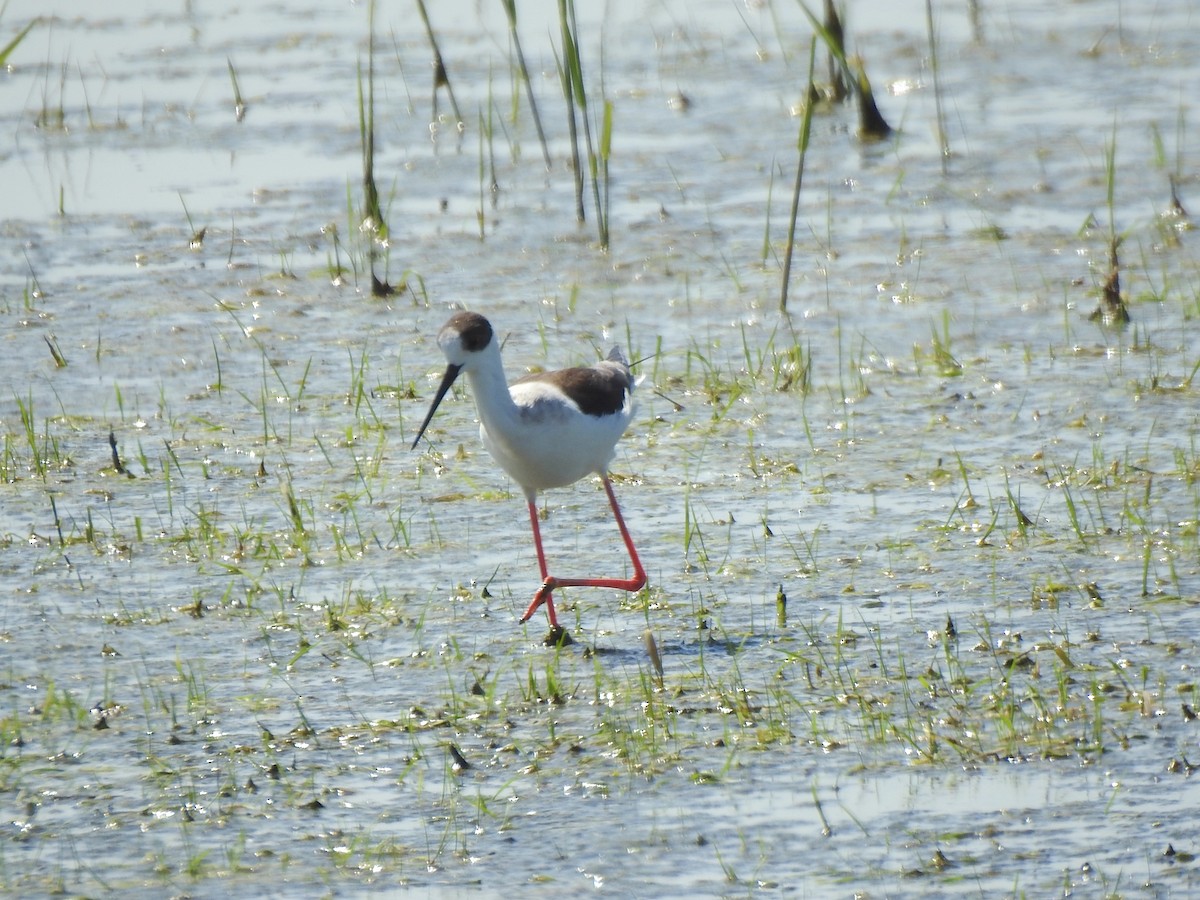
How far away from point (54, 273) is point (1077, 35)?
307 inches

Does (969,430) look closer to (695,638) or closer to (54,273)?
(695,638)

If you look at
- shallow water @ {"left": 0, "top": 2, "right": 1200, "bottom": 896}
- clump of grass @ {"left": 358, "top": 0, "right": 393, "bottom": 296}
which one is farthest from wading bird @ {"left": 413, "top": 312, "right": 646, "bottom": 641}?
clump of grass @ {"left": 358, "top": 0, "right": 393, "bottom": 296}

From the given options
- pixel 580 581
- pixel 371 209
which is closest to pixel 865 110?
pixel 371 209

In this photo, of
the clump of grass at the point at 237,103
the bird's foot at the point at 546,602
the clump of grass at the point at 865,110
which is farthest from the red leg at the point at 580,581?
the clump of grass at the point at 237,103

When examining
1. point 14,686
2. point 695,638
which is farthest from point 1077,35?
point 14,686

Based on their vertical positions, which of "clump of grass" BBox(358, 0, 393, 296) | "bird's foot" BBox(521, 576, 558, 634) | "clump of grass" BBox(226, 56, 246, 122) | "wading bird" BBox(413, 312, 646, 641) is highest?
"clump of grass" BBox(226, 56, 246, 122)

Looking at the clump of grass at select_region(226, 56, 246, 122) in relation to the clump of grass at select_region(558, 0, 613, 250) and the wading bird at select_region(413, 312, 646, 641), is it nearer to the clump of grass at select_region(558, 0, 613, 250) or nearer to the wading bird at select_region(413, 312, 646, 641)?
the clump of grass at select_region(558, 0, 613, 250)

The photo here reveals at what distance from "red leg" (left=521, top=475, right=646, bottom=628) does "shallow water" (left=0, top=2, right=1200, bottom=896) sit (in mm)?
99

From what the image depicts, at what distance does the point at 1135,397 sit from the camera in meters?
7.54

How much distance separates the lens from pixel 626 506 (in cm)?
693

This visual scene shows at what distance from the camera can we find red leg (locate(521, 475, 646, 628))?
227 inches

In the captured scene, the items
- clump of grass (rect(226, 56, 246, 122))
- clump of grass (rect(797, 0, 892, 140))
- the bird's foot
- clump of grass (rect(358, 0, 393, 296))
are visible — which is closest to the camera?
the bird's foot

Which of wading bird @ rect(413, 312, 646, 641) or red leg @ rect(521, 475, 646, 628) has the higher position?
wading bird @ rect(413, 312, 646, 641)

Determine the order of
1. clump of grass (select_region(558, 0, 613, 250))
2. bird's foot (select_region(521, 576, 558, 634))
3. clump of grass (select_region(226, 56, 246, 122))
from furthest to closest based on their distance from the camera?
1. clump of grass (select_region(226, 56, 246, 122))
2. clump of grass (select_region(558, 0, 613, 250))
3. bird's foot (select_region(521, 576, 558, 634))
